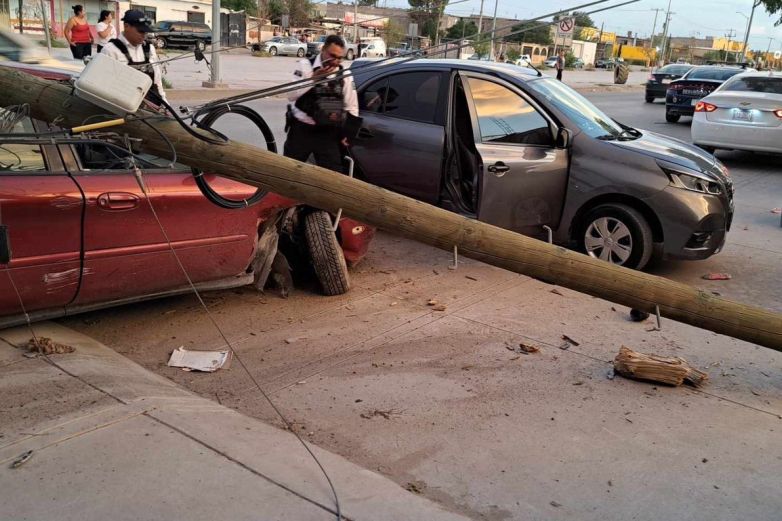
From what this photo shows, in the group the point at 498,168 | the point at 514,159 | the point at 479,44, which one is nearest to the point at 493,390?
the point at 479,44

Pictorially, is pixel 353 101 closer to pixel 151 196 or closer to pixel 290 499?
pixel 151 196

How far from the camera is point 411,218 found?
12.8 feet

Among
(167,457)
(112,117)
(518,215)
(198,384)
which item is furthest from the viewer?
(518,215)

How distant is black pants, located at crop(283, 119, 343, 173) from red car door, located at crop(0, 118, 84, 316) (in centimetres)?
251

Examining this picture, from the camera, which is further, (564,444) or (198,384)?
(198,384)

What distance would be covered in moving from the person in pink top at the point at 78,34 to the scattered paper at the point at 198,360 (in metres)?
14.3

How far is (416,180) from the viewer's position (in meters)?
6.99

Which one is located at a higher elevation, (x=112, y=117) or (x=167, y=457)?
(x=112, y=117)

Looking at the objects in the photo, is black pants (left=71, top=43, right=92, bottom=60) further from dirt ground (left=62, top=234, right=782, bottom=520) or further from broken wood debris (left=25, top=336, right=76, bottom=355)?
broken wood debris (left=25, top=336, right=76, bottom=355)

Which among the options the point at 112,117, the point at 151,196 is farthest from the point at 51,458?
the point at 151,196

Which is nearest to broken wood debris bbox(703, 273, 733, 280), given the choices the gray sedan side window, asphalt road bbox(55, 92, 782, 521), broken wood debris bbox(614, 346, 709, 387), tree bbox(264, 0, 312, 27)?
asphalt road bbox(55, 92, 782, 521)

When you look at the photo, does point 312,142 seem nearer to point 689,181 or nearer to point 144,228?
point 144,228

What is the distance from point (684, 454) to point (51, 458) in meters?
3.03

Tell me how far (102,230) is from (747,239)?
708 centimetres
